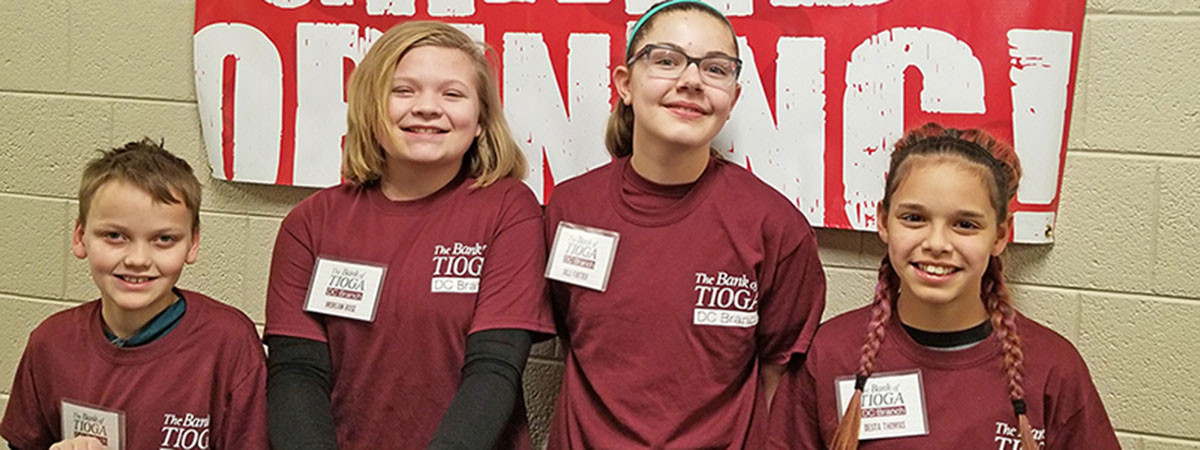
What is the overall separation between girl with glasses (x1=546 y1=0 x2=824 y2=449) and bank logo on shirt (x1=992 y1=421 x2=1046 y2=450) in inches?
13.8

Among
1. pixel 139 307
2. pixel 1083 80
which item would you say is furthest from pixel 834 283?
pixel 139 307

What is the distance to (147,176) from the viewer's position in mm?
1921

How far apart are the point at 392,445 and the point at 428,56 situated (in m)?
0.70

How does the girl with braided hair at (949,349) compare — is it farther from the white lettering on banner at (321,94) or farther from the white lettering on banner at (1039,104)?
the white lettering on banner at (321,94)

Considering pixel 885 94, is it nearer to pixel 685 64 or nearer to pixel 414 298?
pixel 685 64

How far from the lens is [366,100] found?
2.06 meters

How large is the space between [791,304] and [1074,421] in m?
0.48

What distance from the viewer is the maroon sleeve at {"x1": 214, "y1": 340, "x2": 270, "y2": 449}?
6.41 ft

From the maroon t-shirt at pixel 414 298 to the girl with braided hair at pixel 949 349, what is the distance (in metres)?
0.55

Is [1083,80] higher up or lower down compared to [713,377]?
higher up

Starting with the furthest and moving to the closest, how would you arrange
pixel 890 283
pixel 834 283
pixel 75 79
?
1. pixel 75 79
2. pixel 834 283
3. pixel 890 283

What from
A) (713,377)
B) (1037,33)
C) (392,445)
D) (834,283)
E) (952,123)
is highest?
(1037,33)

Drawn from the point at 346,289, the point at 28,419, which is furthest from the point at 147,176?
the point at 28,419

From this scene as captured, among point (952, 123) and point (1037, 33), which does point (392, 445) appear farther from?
point (1037, 33)
